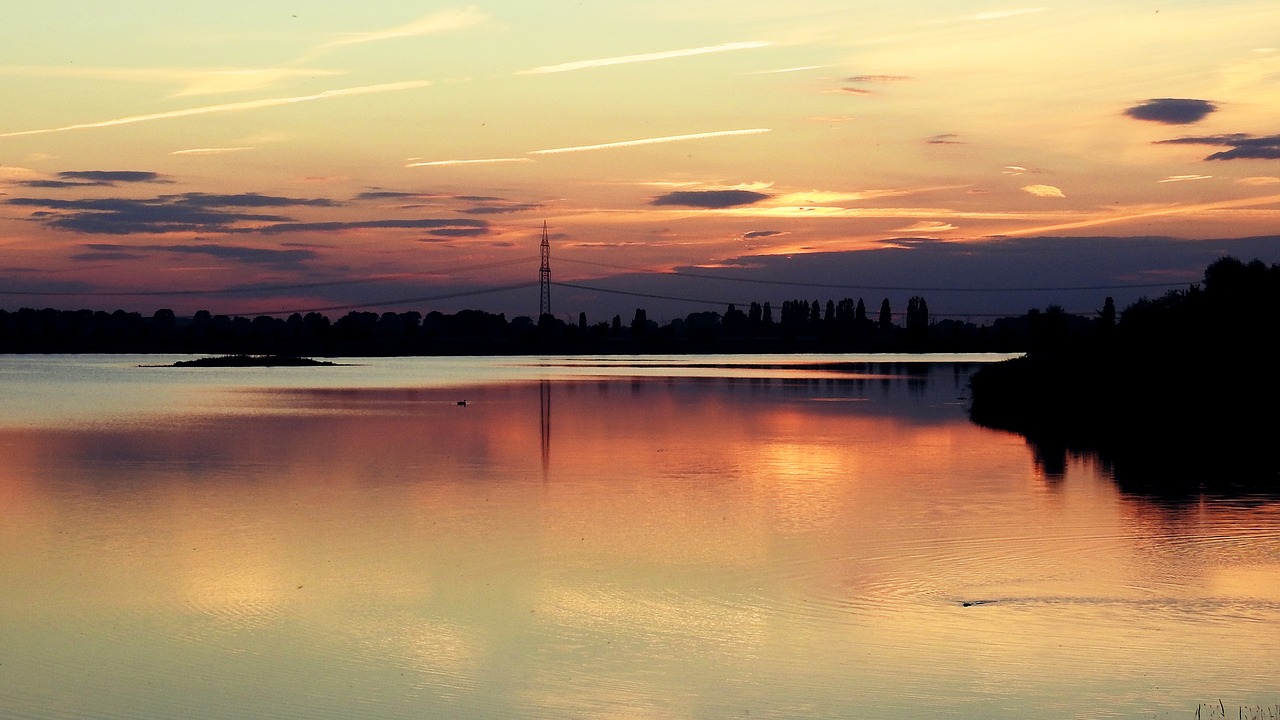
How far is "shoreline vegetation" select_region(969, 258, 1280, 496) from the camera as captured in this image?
121 feet

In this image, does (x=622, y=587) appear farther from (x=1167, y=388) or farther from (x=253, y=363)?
(x=253, y=363)

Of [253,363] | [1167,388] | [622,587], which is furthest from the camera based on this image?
[253,363]

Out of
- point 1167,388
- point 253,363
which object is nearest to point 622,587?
point 1167,388

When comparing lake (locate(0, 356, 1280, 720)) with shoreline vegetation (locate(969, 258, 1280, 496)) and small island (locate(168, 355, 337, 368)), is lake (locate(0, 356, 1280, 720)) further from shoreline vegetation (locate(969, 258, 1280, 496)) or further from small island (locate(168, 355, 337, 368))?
small island (locate(168, 355, 337, 368))

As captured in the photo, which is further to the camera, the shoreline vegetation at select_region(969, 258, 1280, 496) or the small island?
the small island

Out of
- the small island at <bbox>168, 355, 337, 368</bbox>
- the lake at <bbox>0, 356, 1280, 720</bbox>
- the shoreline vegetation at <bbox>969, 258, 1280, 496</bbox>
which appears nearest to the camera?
the lake at <bbox>0, 356, 1280, 720</bbox>

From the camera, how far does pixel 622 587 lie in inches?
666

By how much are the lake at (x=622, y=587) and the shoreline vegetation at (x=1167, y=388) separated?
5192 mm

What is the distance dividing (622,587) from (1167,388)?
118 ft

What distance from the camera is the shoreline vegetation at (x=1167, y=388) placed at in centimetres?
3684

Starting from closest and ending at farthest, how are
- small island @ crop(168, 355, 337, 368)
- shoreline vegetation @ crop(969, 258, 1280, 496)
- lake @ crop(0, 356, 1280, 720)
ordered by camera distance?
lake @ crop(0, 356, 1280, 720) → shoreline vegetation @ crop(969, 258, 1280, 496) → small island @ crop(168, 355, 337, 368)

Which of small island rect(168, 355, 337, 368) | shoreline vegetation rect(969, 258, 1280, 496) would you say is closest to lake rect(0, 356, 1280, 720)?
shoreline vegetation rect(969, 258, 1280, 496)

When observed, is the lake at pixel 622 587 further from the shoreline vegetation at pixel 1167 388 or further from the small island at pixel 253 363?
the small island at pixel 253 363

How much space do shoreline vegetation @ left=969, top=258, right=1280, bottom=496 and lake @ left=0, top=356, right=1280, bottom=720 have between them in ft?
17.0
